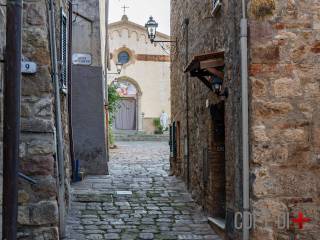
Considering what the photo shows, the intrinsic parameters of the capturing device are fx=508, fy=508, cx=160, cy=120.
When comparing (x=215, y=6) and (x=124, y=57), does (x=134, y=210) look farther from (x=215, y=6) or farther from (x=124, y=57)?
(x=124, y=57)

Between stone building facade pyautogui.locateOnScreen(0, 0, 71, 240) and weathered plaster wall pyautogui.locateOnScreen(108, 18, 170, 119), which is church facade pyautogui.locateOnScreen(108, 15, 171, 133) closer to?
weathered plaster wall pyautogui.locateOnScreen(108, 18, 170, 119)

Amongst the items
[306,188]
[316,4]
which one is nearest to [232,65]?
[316,4]

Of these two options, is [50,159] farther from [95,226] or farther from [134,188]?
[134,188]

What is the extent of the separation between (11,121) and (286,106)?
3.30 metres

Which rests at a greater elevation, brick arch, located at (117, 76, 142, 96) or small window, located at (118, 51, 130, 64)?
small window, located at (118, 51, 130, 64)

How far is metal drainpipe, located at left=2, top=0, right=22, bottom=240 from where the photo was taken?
3.26 meters

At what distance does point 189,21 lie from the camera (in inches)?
393

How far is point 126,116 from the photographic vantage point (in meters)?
31.5

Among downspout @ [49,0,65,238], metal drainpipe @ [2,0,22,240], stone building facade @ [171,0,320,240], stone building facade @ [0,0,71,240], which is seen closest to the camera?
metal drainpipe @ [2,0,22,240]

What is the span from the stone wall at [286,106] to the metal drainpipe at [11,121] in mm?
2946

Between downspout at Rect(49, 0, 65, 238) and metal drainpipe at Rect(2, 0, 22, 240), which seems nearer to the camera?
metal drainpipe at Rect(2, 0, 22, 240)

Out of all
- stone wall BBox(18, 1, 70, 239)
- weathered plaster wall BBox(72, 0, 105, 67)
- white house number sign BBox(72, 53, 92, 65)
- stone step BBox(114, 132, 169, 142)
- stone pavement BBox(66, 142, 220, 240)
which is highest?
weathered plaster wall BBox(72, 0, 105, 67)

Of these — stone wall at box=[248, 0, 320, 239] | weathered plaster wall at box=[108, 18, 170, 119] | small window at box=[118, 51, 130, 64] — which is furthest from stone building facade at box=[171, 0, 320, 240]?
small window at box=[118, 51, 130, 64]

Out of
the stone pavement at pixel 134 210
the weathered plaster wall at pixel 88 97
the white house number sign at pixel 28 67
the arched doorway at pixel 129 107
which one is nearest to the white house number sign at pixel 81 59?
the weathered plaster wall at pixel 88 97
